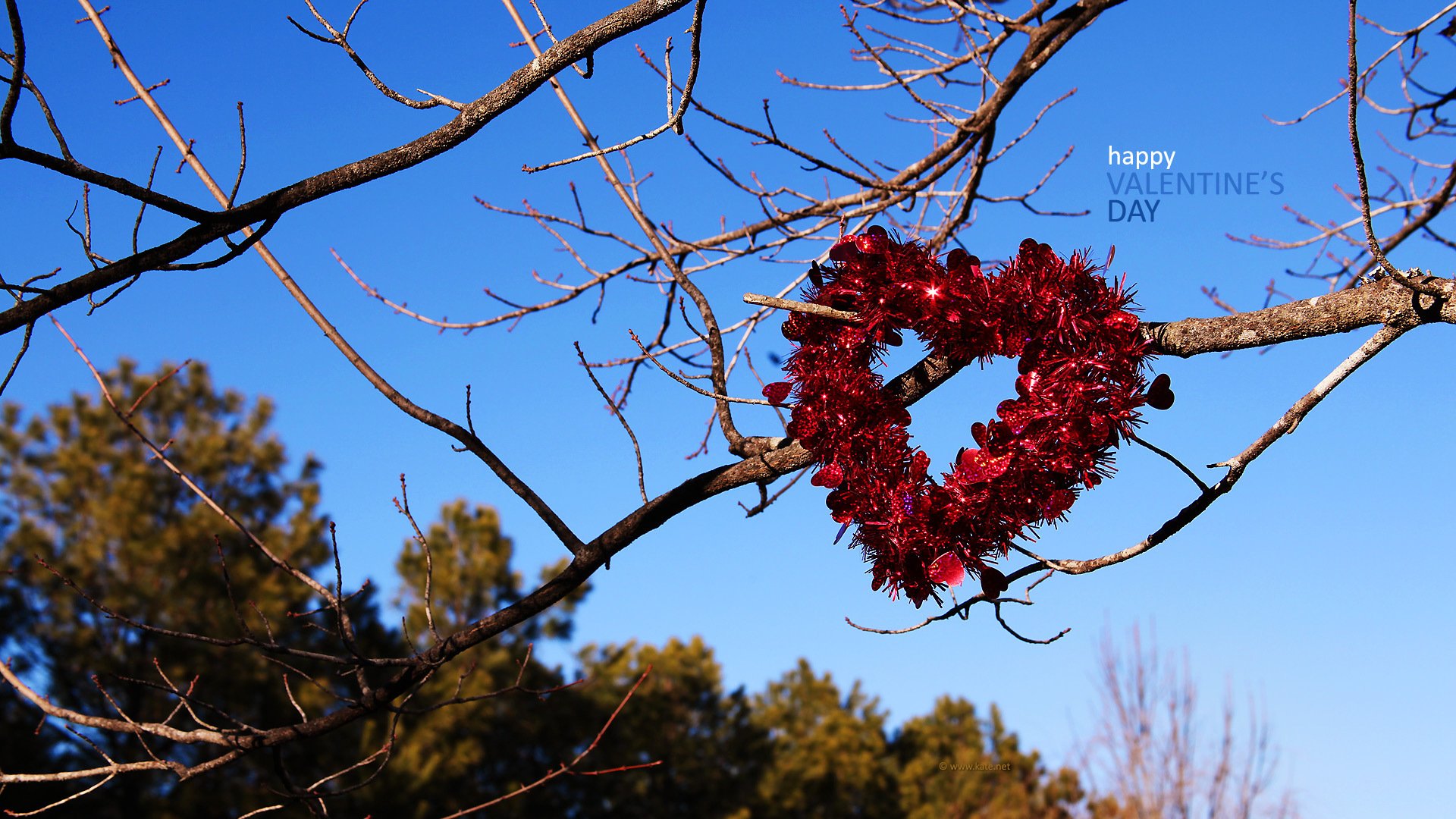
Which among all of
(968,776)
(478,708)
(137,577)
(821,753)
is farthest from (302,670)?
(968,776)

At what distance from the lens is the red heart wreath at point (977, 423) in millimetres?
2428

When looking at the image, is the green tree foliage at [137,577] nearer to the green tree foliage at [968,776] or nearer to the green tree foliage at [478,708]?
the green tree foliage at [478,708]

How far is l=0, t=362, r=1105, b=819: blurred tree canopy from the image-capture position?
10367 mm

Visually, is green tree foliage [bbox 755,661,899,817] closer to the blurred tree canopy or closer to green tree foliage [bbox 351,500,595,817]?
the blurred tree canopy

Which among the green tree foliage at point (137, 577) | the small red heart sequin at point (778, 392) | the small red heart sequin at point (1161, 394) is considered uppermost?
the green tree foliage at point (137, 577)

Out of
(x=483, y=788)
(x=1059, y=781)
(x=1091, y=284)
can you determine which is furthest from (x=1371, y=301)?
(x=1059, y=781)

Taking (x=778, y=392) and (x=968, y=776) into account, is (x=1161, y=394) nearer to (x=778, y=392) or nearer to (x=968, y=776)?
(x=778, y=392)

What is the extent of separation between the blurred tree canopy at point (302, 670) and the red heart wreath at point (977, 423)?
4.72m

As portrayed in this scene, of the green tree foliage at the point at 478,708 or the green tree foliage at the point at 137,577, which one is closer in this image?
the green tree foliage at the point at 137,577

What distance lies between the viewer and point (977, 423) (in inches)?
97.7

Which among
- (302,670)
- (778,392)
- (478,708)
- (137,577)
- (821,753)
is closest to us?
(778,392)

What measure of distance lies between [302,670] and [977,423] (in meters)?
6.79

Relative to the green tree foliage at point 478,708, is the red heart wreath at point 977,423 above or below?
below

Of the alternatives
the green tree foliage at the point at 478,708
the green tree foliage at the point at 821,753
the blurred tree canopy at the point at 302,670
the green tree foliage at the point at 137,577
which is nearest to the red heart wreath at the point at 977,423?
the blurred tree canopy at the point at 302,670
